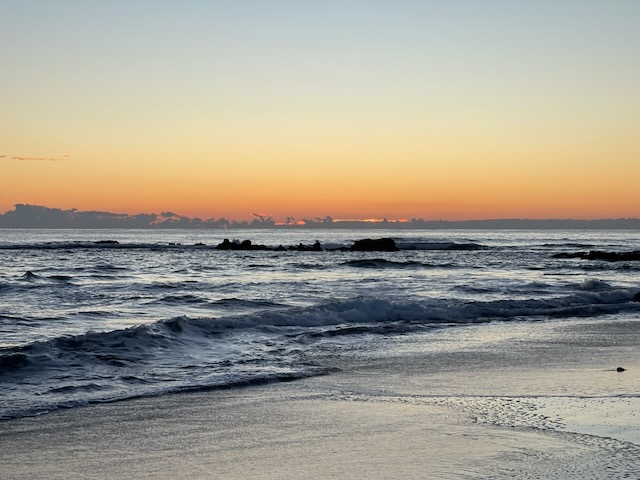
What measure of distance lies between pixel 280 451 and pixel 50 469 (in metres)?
1.91

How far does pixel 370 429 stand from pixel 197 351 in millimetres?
6509

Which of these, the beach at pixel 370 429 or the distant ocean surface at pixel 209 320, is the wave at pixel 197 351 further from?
the beach at pixel 370 429

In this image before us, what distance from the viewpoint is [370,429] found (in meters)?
7.54

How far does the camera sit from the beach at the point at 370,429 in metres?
6.22

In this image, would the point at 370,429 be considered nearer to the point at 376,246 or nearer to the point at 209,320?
the point at 209,320

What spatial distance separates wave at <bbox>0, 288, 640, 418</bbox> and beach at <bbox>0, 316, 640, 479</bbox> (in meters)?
0.75

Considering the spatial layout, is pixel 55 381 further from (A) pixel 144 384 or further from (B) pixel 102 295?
(B) pixel 102 295

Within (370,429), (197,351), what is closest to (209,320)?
(197,351)

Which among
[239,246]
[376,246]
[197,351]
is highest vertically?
[376,246]

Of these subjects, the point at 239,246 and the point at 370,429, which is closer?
the point at 370,429

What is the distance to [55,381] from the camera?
10.3 m

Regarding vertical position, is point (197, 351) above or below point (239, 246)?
below

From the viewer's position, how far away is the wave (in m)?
9.92

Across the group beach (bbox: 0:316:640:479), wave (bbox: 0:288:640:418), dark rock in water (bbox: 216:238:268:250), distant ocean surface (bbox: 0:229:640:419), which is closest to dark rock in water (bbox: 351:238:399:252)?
Answer: dark rock in water (bbox: 216:238:268:250)
